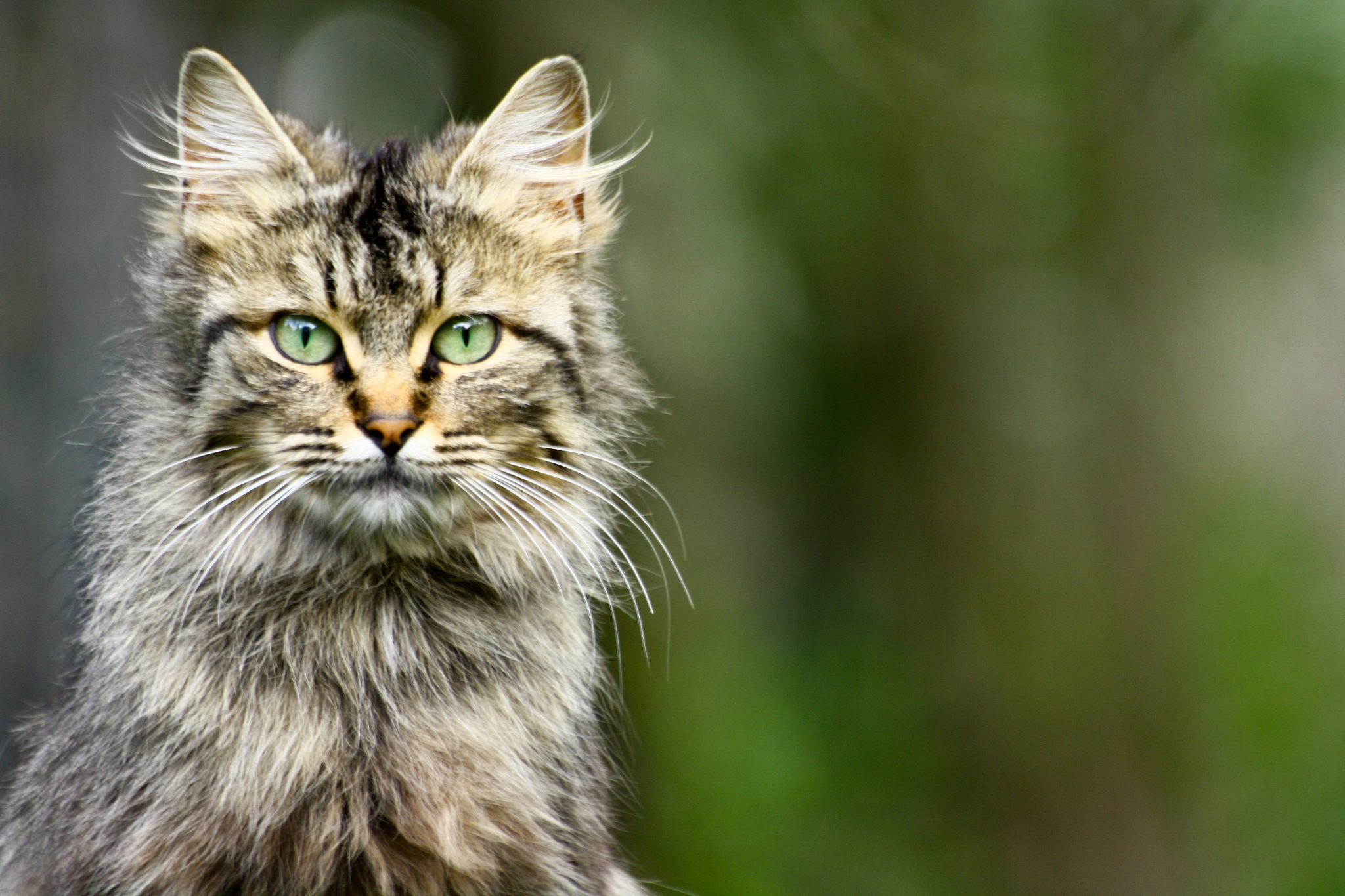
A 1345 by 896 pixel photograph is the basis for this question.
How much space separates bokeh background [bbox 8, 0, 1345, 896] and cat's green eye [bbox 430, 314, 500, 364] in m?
2.78

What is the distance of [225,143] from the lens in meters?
2.59

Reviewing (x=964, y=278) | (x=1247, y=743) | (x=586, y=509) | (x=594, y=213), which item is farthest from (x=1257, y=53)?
(x=586, y=509)

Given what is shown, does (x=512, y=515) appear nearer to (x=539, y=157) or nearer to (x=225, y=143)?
(x=539, y=157)

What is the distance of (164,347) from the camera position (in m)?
2.62

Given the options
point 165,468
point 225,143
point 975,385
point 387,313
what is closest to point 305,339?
point 387,313

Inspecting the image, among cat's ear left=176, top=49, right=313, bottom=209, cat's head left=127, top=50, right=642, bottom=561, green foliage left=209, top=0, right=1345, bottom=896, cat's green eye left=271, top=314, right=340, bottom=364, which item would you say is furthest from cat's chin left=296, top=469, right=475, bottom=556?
green foliage left=209, top=0, right=1345, bottom=896

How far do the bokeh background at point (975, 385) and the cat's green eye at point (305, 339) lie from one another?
106 inches

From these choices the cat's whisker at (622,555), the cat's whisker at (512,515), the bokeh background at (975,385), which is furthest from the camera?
the bokeh background at (975,385)

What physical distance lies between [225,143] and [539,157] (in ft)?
2.23

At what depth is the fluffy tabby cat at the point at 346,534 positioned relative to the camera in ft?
7.76

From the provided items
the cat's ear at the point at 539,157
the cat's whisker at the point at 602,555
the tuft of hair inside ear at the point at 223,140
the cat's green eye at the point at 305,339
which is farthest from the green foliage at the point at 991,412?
the cat's green eye at the point at 305,339

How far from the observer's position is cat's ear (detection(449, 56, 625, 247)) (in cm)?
267

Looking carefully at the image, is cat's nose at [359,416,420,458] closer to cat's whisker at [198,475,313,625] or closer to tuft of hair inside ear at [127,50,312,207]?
cat's whisker at [198,475,313,625]

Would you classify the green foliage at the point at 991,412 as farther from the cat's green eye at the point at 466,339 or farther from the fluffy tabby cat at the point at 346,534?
the cat's green eye at the point at 466,339
